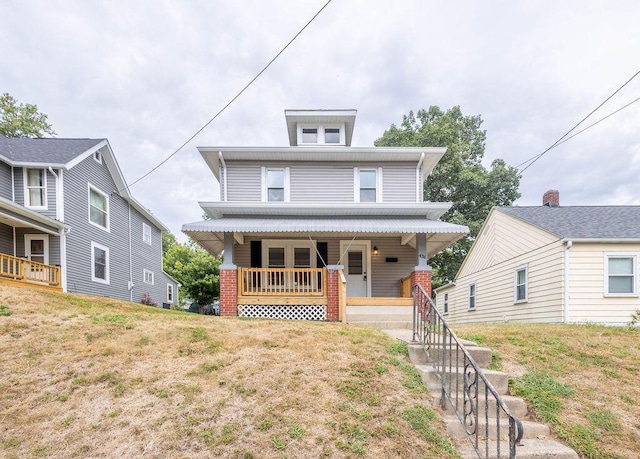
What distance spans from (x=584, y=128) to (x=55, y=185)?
59.5ft

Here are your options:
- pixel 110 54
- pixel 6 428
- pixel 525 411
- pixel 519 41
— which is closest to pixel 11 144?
pixel 110 54

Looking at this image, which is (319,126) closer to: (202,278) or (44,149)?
(44,149)

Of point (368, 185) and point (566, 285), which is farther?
point (368, 185)

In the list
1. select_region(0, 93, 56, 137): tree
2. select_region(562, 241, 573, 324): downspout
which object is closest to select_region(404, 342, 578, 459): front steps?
select_region(562, 241, 573, 324): downspout

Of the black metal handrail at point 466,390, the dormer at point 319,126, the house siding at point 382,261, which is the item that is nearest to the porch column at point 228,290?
the house siding at point 382,261

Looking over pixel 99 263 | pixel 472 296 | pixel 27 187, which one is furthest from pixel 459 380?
pixel 27 187

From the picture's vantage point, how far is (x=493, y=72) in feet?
52.6

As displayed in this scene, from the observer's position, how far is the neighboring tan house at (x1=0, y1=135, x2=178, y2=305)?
10406 mm

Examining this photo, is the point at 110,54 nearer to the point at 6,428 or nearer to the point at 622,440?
the point at 6,428

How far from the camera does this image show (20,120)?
1998cm

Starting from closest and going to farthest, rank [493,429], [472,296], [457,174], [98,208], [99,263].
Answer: [493,429] → [99,263] → [98,208] → [472,296] → [457,174]

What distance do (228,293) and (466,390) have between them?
23.4 ft

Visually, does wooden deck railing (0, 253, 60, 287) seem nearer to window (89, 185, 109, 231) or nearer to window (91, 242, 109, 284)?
window (91, 242, 109, 284)

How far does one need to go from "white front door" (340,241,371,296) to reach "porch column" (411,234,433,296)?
1.93 metres
